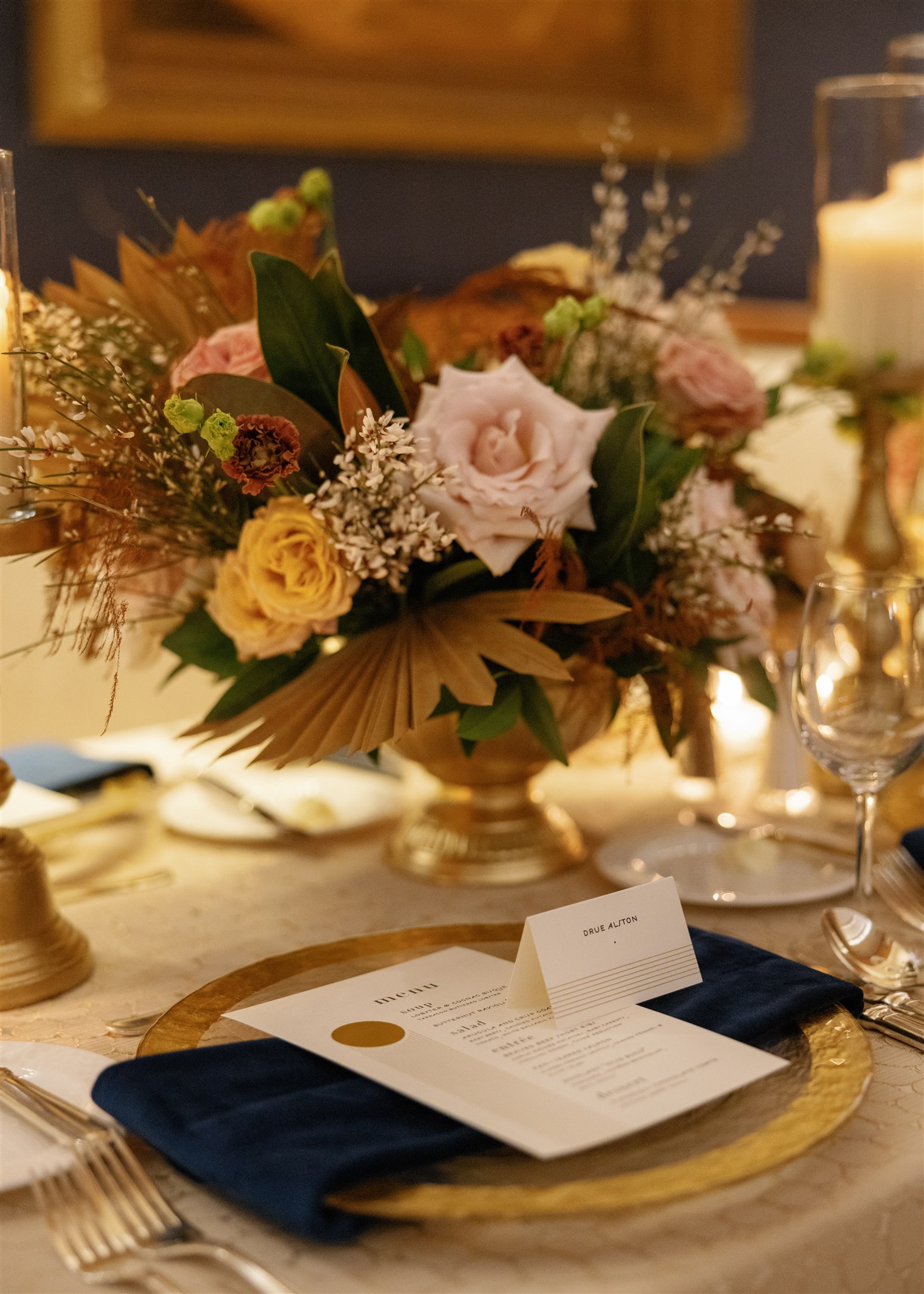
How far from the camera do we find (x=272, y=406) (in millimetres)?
853

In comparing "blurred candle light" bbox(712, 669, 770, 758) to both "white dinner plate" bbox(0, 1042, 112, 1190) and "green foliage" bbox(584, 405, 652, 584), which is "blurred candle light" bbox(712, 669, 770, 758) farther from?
"white dinner plate" bbox(0, 1042, 112, 1190)

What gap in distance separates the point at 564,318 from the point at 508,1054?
502mm

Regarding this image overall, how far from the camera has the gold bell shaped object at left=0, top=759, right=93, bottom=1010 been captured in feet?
2.66

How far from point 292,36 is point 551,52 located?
1.58 ft

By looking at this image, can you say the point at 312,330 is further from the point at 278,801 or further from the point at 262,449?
the point at 278,801

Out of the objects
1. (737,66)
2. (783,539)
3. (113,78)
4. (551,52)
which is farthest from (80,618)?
(737,66)

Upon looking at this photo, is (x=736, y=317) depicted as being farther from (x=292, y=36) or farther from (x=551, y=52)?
(x=292, y=36)

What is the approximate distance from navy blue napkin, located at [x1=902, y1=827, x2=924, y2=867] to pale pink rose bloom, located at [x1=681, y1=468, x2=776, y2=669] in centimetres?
18

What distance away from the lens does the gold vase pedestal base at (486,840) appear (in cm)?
101

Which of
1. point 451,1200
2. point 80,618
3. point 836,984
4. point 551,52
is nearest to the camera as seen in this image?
point 451,1200

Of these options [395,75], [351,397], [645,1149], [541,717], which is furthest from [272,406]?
[395,75]

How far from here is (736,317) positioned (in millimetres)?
2465

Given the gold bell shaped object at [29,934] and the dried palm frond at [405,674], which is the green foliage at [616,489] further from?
the gold bell shaped object at [29,934]

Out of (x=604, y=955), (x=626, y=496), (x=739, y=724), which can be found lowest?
(x=739, y=724)
